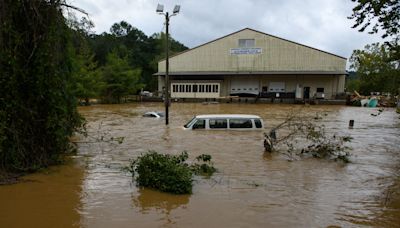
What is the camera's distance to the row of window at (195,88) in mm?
58438

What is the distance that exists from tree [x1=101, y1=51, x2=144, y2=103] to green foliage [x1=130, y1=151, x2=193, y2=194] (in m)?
45.2

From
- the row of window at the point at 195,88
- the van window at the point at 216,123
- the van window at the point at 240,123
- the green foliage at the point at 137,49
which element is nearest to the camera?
the van window at the point at 216,123

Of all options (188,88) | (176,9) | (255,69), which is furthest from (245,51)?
(176,9)

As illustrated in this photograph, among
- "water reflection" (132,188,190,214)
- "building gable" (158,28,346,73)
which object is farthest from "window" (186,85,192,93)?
"water reflection" (132,188,190,214)

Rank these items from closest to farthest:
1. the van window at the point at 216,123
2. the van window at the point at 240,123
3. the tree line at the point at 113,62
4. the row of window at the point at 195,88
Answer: the tree line at the point at 113,62 < the van window at the point at 216,123 < the van window at the point at 240,123 < the row of window at the point at 195,88

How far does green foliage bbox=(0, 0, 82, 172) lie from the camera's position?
1025 centimetres

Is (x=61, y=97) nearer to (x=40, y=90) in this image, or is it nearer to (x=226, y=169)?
(x=40, y=90)

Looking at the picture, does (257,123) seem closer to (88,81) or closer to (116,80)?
(88,81)

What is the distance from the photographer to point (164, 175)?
9.43m

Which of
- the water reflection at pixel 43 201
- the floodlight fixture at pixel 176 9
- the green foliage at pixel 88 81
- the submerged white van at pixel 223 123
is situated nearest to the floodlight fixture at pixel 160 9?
the floodlight fixture at pixel 176 9

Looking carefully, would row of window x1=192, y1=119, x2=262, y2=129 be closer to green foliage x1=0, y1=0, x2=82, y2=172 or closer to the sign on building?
green foliage x1=0, y1=0, x2=82, y2=172

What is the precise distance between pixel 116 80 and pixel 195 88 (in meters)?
12.9

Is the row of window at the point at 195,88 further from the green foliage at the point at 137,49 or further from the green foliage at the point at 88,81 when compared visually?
the green foliage at the point at 137,49

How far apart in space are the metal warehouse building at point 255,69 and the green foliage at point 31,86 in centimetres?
4588
